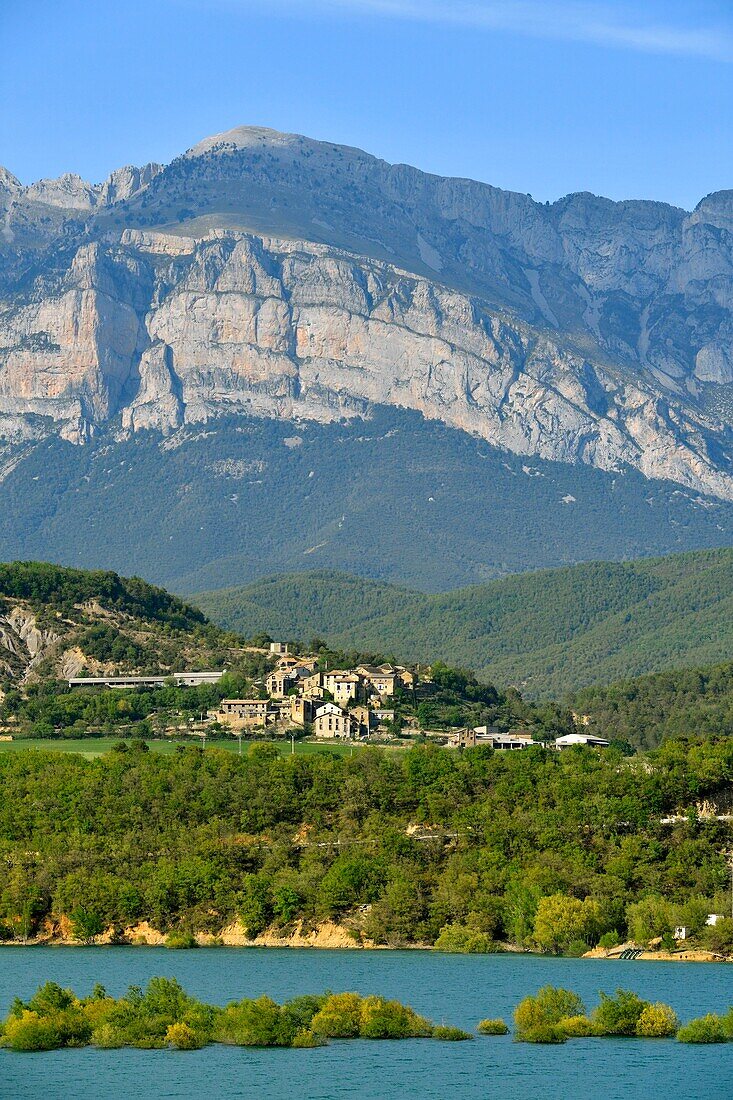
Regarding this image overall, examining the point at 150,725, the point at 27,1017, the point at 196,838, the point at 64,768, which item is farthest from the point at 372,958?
the point at 150,725

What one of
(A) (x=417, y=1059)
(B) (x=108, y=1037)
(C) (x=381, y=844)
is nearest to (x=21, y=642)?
(C) (x=381, y=844)

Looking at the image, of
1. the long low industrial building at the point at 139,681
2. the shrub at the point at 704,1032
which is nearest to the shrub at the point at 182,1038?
the shrub at the point at 704,1032

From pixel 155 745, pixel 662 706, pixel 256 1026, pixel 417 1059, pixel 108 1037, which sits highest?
pixel 662 706

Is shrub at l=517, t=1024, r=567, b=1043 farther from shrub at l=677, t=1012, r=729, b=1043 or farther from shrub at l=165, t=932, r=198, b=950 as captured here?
shrub at l=165, t=932, r=198, b=950

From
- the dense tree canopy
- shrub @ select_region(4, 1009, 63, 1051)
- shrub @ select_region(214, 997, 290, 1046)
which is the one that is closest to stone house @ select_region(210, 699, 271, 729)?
the dense tree canopy

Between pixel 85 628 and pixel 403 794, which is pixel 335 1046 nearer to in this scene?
pixel 403 794

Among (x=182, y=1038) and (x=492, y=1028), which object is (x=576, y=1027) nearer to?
(x=492, y=1028)
